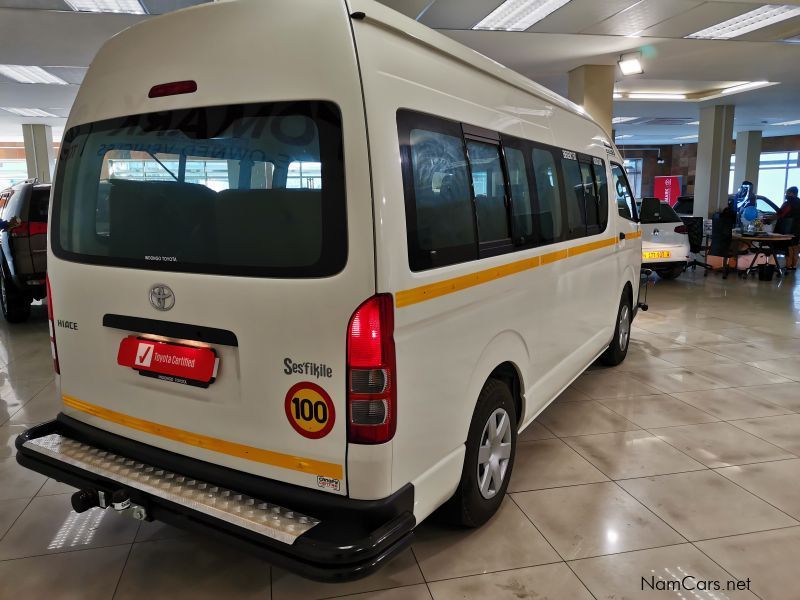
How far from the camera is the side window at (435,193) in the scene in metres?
2.04

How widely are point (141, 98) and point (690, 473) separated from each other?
11.0 ft

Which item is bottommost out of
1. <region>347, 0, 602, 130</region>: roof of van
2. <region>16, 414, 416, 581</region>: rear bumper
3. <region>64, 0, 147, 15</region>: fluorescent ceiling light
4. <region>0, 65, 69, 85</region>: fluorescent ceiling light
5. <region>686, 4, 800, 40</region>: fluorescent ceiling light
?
<region>16, 414, 416, 581</region>: rear bumper

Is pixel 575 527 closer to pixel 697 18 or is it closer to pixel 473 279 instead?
pixel 473 279

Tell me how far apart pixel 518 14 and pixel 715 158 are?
9.68 metres

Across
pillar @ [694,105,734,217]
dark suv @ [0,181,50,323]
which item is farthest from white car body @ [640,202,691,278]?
dark suv @ [0,181,50,323]

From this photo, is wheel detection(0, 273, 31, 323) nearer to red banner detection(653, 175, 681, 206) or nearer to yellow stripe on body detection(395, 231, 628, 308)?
yellow stripe on body detection(395, 231, 628, 308)

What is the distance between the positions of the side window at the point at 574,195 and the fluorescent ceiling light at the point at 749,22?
14.7 feet

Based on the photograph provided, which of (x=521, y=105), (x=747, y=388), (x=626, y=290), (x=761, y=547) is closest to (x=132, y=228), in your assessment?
(x=521, y=105)

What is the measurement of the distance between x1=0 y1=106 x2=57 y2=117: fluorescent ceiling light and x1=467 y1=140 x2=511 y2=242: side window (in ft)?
47.2

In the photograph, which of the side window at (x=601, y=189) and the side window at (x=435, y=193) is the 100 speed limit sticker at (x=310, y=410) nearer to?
the side window at (x=435, y=193)

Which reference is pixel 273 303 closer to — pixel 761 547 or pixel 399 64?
pixel 399 64

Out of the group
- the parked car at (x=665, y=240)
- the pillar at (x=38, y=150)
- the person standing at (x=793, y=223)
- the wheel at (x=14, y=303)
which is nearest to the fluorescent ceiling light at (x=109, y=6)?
the wheel at (x=14, y=303)

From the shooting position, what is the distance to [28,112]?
14.2m

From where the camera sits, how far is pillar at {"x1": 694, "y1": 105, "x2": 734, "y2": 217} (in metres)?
14.2
